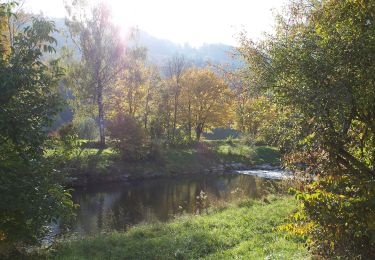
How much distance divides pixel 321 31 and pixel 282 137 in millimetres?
2603

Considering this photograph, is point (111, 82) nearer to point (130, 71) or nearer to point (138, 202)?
point (130, 71)

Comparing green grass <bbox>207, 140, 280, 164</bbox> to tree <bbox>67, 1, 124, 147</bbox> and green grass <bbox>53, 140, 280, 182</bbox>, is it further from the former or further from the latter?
tree <bbox>67, 1, 124, 147</bbox>

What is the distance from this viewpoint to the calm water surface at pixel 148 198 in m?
23.8

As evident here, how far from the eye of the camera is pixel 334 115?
781 cm

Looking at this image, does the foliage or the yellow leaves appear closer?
the foliage


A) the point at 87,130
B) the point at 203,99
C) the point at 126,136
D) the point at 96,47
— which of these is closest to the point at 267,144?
the point at 126,136

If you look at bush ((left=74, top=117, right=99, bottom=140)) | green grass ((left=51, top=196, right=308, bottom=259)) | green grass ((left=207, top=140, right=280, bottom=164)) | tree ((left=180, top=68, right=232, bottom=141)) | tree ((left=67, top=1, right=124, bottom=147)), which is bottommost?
green grass ((left=207, top=140, right=280, bottom=164))

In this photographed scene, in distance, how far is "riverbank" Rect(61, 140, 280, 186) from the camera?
38.1 meters

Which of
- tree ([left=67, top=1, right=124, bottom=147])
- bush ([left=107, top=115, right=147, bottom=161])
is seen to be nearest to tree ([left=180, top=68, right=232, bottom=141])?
tree ([left=67, top=1, right=124, bottom=147])

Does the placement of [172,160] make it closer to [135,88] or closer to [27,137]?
[135,88]

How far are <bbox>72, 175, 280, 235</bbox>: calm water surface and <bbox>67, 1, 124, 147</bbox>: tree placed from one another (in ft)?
50.8

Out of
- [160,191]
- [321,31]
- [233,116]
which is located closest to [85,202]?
[160,191]

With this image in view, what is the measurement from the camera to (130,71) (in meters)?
51.2

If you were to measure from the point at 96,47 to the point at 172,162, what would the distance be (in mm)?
17500
